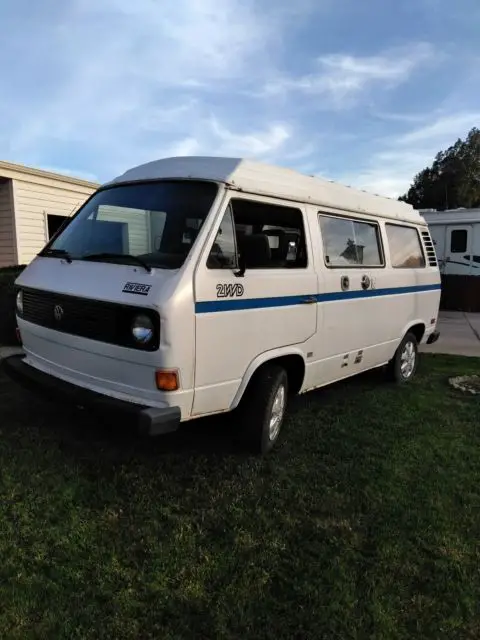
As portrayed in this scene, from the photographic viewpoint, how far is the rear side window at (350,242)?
4.80m

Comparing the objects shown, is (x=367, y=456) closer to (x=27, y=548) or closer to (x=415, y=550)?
(x=415, y=550)

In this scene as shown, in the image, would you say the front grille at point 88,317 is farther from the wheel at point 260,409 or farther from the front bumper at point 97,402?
the wheel at point 260,409

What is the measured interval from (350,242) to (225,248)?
195 cm

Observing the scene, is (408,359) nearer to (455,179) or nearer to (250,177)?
(250,177)

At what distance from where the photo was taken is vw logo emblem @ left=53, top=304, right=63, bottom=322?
375 centimetres

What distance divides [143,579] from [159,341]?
4.30 feet

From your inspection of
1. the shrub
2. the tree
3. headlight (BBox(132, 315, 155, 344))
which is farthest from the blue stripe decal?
the tree

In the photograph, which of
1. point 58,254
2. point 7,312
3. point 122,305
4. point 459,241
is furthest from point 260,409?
point 459,241

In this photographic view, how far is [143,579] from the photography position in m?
2.67

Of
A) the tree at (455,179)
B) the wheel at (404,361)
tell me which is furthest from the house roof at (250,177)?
the tree at (455,179)

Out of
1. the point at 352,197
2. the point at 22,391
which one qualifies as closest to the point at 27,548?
the point at 22,391

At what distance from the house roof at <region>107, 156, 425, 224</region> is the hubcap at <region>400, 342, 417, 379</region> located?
7.27 feet

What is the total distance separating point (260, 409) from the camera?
3969 millimetres

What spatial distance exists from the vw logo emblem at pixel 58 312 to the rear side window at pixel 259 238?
115cm
